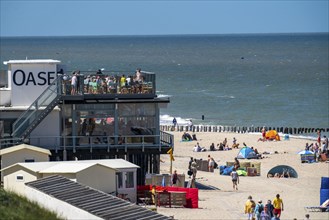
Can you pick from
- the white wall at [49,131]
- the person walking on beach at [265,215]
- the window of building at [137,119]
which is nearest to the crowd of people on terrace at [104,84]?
the window of building at [137,119]

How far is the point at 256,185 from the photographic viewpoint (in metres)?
44.8

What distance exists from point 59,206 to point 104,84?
14.9 metres

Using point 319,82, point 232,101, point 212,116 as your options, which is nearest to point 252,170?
point 212,116

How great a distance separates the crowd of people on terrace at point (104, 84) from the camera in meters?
41.5

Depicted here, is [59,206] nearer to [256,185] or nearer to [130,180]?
[130,180]

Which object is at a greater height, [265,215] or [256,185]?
[256,185]

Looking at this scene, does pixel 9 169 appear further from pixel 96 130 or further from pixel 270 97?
pixel 270 97

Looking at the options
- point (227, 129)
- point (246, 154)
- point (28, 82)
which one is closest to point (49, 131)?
point (28, 82)

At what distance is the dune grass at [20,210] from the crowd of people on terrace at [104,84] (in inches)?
590

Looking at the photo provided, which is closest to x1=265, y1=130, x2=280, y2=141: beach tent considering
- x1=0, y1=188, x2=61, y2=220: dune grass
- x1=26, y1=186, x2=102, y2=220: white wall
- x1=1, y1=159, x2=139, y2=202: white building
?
x1=1, y1=159, x2=139, y2=202: white building

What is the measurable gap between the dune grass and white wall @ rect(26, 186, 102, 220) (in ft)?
2.24

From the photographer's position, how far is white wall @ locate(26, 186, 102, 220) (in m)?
26.0

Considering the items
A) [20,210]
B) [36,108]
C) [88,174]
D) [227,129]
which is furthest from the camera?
[227,129]

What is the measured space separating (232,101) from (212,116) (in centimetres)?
1793
